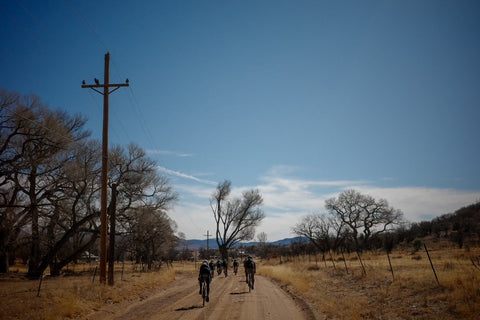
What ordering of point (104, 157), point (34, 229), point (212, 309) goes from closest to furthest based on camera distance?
point (212, 309) → point (104, 157) → point (34, 229)

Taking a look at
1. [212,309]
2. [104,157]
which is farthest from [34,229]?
[212,309]

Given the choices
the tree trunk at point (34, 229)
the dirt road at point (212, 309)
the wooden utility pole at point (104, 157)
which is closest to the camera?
the dirt road at point (212, 309)

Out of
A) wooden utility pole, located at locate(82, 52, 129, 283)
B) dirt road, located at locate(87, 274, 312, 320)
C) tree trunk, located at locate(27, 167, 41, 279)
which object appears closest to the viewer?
dirt road, located at locate(87, 274, 312, 320)

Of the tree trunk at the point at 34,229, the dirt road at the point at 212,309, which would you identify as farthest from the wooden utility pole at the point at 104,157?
the tree trunk at the point at 34,229

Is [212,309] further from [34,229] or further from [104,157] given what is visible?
[34,229]

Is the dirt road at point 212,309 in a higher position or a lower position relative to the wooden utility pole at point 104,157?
lower

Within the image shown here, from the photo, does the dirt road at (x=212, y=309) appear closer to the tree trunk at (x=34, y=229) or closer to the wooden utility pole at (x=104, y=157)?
the wooden utility pole at (x=104, y=157)

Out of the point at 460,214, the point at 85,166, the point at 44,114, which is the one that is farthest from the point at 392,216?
the point at 44,114

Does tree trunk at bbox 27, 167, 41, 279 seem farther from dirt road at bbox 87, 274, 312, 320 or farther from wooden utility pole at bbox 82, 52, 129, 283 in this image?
dirt road at bbox 87, 274, 312, 320

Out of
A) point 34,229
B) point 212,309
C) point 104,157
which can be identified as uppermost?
point 104,157

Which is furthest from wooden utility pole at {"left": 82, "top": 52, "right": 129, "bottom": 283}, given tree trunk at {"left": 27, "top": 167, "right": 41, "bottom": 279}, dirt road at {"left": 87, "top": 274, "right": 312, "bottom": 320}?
tree trunk at {"left": 27, "top": 167, "right": 41, "bottom": 279}

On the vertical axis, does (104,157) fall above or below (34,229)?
above

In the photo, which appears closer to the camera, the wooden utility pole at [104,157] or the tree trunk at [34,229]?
the wooden utility pole at [104,157]

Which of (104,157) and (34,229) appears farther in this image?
(34,229)
